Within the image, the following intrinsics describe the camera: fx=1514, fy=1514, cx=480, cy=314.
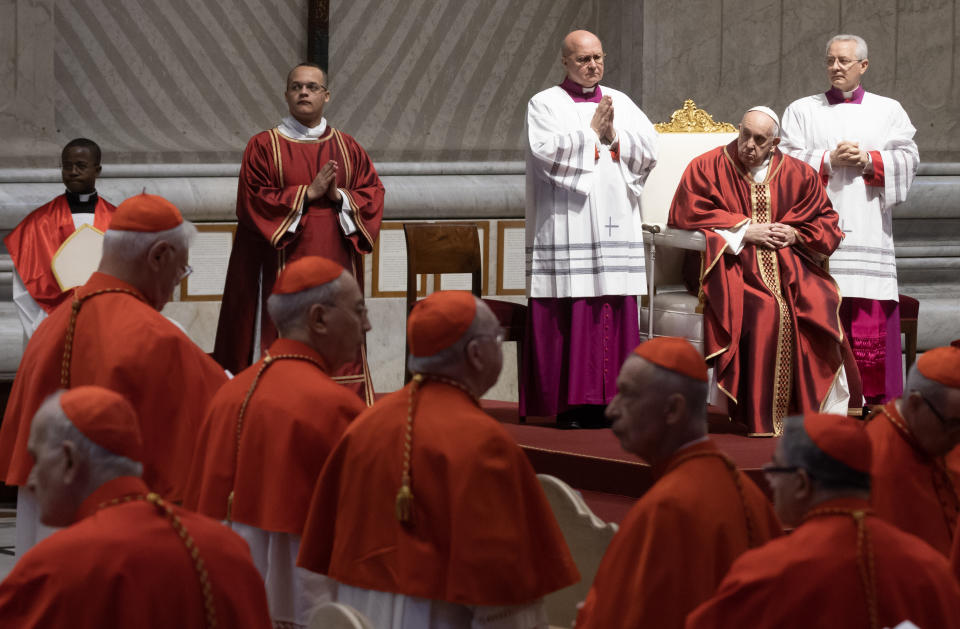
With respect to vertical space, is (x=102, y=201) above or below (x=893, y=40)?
below

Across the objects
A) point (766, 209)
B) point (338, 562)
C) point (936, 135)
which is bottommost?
point (338, 562)

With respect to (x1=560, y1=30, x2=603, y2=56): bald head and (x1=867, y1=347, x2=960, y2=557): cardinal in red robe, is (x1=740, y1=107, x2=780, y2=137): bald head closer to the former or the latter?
(x1=560, y1=30, x2=603, y2=56): bald head

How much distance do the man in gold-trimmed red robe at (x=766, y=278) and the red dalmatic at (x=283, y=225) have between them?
166 centimetres

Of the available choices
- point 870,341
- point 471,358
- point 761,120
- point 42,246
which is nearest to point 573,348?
point 761,120

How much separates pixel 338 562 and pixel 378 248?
6.15m

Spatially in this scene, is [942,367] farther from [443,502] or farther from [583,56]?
[583,56]

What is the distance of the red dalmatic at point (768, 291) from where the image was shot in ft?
23.6

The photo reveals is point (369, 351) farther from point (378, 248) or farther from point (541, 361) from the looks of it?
point (541, 361)

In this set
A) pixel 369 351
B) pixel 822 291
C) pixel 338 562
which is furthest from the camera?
pixel 369 351

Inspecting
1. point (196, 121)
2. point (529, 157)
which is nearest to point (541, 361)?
point (529, 157)

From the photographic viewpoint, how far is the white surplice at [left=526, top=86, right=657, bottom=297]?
24.2 feet

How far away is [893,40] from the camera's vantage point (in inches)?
400

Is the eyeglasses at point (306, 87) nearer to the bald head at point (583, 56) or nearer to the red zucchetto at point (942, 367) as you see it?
the bald head at point (583, 56)

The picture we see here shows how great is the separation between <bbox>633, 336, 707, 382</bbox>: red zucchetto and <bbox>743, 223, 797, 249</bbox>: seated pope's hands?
4008 millimetres
